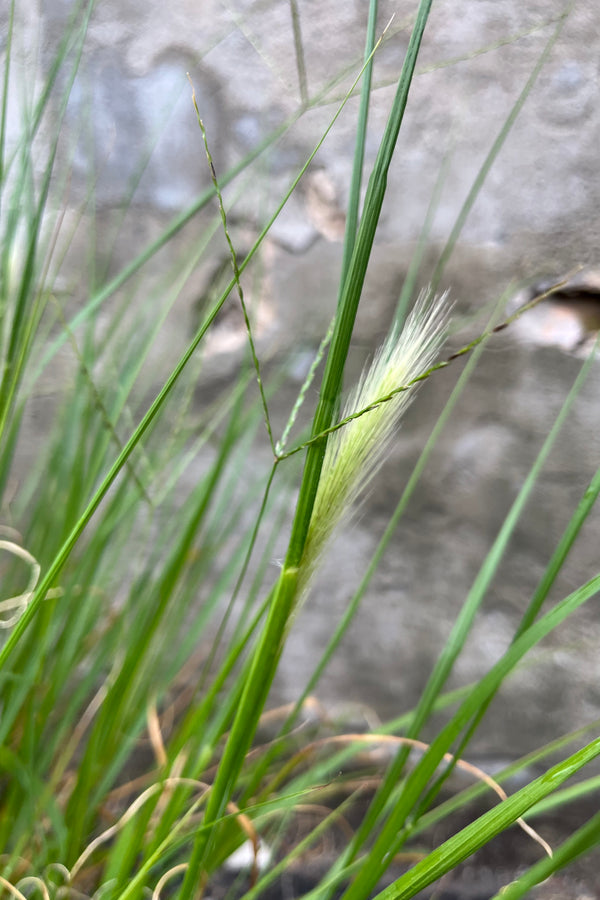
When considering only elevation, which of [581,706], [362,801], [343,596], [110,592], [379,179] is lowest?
[362,801]

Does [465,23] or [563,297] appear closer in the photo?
[465,23]

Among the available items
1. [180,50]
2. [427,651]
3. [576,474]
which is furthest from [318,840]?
[180,50]

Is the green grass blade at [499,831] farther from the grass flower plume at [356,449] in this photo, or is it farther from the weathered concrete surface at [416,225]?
the weathered concrete surface at [416,225]

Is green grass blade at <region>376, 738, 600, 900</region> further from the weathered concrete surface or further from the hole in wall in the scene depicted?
the hole in wall

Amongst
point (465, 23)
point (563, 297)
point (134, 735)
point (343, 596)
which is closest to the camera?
point (134, 735)

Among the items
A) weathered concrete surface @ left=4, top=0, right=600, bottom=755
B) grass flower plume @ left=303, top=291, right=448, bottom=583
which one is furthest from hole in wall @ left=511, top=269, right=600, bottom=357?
grass flower plume @ left=303, top=291, right=448, bottom=583

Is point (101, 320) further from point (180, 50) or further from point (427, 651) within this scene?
point (427, 651)

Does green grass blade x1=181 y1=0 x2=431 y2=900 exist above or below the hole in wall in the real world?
above
